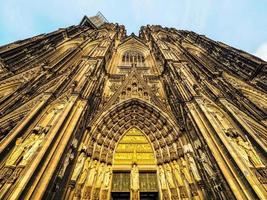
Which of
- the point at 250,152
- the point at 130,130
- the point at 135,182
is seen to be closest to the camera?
the point at 250,152

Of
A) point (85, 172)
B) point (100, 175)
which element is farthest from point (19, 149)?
point (100, 175)

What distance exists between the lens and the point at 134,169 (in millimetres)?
8398

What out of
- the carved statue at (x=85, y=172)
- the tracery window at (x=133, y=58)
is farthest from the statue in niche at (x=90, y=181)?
the tracery window at (x=133, y=58)

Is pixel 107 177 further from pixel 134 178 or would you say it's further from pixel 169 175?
pixel 169 175

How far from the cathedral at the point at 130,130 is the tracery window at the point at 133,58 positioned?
3087mm

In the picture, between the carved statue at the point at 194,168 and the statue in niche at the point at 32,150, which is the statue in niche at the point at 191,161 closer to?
the carved statue at the point at 194,168

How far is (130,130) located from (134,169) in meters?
2.47

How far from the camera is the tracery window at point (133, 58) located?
57.7 feet

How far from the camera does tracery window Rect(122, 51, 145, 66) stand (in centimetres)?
1758

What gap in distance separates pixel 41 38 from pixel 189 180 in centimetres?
1332

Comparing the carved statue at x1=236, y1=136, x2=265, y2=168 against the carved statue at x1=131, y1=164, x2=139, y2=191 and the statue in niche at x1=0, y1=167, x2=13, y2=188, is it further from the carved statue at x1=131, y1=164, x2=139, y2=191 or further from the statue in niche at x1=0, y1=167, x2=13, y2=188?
the statue in niche at x1=0, y1=167, x2=13, y2=188

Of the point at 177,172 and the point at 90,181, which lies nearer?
the point at 90,181

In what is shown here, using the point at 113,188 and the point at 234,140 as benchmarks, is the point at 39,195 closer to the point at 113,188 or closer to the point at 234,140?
the point at 113,188

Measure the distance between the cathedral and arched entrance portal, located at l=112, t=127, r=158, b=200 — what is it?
0.04 metres
